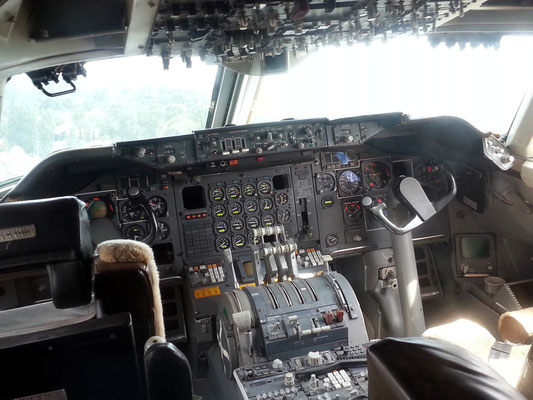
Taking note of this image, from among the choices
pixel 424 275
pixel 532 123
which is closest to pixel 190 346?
pixel 424 275

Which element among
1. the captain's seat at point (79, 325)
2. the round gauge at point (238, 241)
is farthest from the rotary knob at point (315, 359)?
the captain's seat at point (79, 325)

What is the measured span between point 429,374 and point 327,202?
3504mm

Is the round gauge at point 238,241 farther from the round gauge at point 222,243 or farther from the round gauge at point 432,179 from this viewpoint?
the round gauge at point 432,179

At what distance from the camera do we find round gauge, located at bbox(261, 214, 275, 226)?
4.26 meters

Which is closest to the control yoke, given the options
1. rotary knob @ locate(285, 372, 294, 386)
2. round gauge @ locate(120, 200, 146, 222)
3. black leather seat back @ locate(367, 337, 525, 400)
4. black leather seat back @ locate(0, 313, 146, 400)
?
rotary knob @ locate(285, 372, 294, 386)

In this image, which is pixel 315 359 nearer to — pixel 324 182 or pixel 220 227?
pixel 220 227

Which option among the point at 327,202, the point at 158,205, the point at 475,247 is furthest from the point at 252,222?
the point at 475,247

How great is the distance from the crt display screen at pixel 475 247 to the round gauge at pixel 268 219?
5.44 ft

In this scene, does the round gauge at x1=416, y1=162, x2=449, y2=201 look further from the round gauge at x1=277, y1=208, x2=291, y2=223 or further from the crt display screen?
the round gauge at x1=277, y1=208, x2=291, y2=223

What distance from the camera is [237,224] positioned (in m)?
4.20

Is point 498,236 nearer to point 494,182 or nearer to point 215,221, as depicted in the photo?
point 494,182

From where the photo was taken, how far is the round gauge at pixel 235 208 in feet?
13.7

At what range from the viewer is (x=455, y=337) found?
8.78ft

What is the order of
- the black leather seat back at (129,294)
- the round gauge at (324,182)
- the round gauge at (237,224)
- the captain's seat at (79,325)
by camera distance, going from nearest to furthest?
the captain's seat at (79,325), the black leather seat back at (129,294), the round gauge at (237,224), the round gauge at (324,182)
